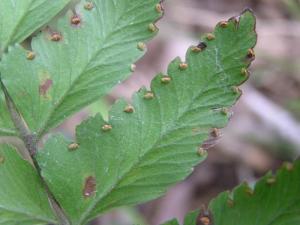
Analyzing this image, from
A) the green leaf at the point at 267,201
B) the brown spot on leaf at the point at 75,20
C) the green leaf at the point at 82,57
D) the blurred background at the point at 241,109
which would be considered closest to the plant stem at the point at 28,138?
the green leaf at the point at 82,57

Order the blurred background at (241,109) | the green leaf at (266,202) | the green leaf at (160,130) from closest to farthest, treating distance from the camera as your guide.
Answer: the green leaf at (266,202) → the green leaf at (160,130) → the blurred background at (241,109)

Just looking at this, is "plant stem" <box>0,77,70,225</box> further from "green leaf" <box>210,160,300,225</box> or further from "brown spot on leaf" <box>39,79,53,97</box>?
"green leaf" <box>210,160,300,225</box>

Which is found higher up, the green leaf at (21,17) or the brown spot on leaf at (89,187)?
the green leaf at (21,17)

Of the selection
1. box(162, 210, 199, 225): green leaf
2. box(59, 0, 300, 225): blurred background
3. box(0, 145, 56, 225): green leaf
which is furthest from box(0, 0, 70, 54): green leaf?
box(59, 0, 300, 225): blurred background

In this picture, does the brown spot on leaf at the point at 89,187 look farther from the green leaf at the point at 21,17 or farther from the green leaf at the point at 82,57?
the green leaf at the point at 21,17

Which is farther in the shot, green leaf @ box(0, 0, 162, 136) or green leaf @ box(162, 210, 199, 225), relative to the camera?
green leaf @ box(0, 0, 162, 136)

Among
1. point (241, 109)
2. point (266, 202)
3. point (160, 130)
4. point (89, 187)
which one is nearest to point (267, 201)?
point (266, 202)

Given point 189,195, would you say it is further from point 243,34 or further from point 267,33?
point 243,34
